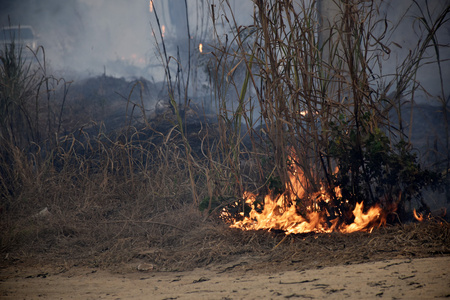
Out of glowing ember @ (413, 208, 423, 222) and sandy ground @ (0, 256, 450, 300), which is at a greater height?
glowing ember @ (413, 208, 423, 222)

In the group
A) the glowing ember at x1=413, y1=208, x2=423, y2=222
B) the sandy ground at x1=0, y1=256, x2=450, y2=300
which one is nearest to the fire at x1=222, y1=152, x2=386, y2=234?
the glowing ember at x1=413, y1=208, x2=423, y2=222

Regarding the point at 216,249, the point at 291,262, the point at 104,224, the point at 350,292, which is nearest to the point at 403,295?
the point at 350,292

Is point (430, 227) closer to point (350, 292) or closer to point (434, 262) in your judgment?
point (434, 262)

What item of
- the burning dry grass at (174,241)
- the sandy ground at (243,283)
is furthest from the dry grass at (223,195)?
the sandy ground at (243,283)

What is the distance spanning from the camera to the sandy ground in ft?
3.97

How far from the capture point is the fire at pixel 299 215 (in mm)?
2039

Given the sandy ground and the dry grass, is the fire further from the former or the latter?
the sandy ground

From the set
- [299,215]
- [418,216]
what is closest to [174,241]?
[299,215]

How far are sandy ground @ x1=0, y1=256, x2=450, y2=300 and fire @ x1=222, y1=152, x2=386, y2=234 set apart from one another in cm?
44

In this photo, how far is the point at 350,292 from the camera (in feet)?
3.97

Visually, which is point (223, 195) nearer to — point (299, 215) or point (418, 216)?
point (299, 215)

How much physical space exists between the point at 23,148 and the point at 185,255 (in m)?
2.71

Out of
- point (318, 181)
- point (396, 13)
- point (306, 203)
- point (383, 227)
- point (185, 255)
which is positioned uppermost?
point (396, 13)

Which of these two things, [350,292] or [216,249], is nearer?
[350,292]
